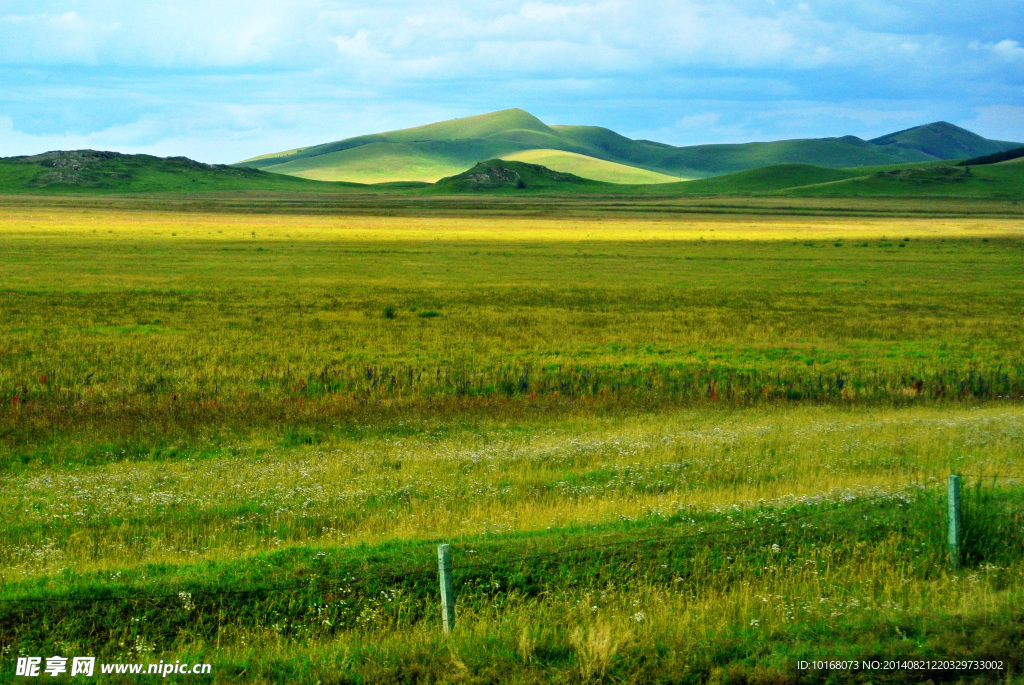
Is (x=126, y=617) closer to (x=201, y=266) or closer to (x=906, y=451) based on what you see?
(x=906, y=451)

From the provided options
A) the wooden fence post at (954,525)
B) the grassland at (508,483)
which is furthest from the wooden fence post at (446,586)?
the wooden fence post at (954,525)

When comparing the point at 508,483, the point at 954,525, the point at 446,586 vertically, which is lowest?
the point at 508,483

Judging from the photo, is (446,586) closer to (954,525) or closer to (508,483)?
(954,525)

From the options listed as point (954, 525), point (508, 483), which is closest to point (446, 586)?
point (954, 525)

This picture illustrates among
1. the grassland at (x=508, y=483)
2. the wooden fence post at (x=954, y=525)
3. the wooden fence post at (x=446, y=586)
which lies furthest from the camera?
the wooden fence post at (x=954, y=525)

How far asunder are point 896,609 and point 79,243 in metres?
81.7

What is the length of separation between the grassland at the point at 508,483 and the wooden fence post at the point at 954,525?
0.19 m

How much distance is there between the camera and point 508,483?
13.9m

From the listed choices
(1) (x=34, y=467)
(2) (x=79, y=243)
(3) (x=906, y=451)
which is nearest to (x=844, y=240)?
(2) (x=79, y=243)

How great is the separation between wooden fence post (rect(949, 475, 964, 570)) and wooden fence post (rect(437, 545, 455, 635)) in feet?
16.8

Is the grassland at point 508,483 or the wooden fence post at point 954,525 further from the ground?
the wooden fence post at point 954,525

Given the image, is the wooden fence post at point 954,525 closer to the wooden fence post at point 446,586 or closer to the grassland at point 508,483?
the grassland at point 508,483

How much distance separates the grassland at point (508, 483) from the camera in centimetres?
764

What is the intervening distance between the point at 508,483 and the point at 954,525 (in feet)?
20.9
